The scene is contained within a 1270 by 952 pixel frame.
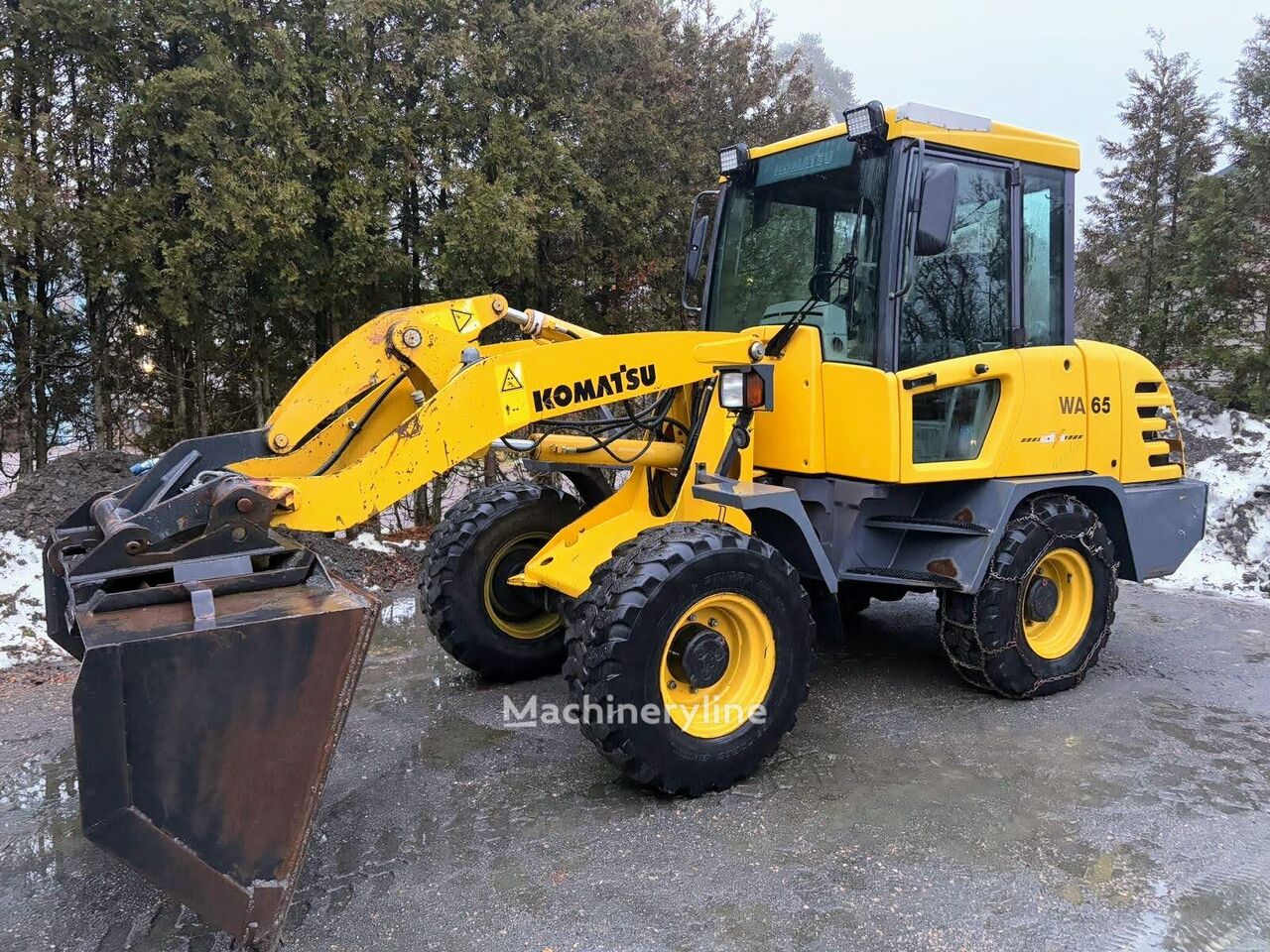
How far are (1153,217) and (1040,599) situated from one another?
9085 mm

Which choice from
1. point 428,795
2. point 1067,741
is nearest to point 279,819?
point 428,795

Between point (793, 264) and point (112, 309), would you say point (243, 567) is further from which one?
point (112, 309)

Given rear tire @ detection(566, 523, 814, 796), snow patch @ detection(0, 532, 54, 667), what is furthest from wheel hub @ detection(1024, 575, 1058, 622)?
snow patch @ detection(0, 532, 54, 667)

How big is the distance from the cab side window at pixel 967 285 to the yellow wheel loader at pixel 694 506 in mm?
16

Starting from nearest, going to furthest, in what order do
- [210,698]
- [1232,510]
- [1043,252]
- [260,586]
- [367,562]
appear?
[210,698]
[260,586]
[1043,252]
[367,562]
[1232,510]

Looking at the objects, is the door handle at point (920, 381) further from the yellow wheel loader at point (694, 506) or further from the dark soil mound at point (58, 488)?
the dark soil mound at point (58, 488)

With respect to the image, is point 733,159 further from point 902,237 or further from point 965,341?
point 965,341

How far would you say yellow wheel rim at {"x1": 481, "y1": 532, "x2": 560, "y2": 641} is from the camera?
14.9 ft

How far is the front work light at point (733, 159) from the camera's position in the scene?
4.52m

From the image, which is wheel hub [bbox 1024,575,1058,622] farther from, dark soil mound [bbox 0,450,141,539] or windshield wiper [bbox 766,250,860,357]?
dark soil mound [bbox 0,450,141,539]

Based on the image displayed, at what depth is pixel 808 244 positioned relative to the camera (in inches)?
169

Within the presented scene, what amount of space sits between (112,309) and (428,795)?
536 cm

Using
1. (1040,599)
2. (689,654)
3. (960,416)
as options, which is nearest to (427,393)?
(689,654)

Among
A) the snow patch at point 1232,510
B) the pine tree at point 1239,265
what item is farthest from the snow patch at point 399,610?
the pine tree at point 1239,265
